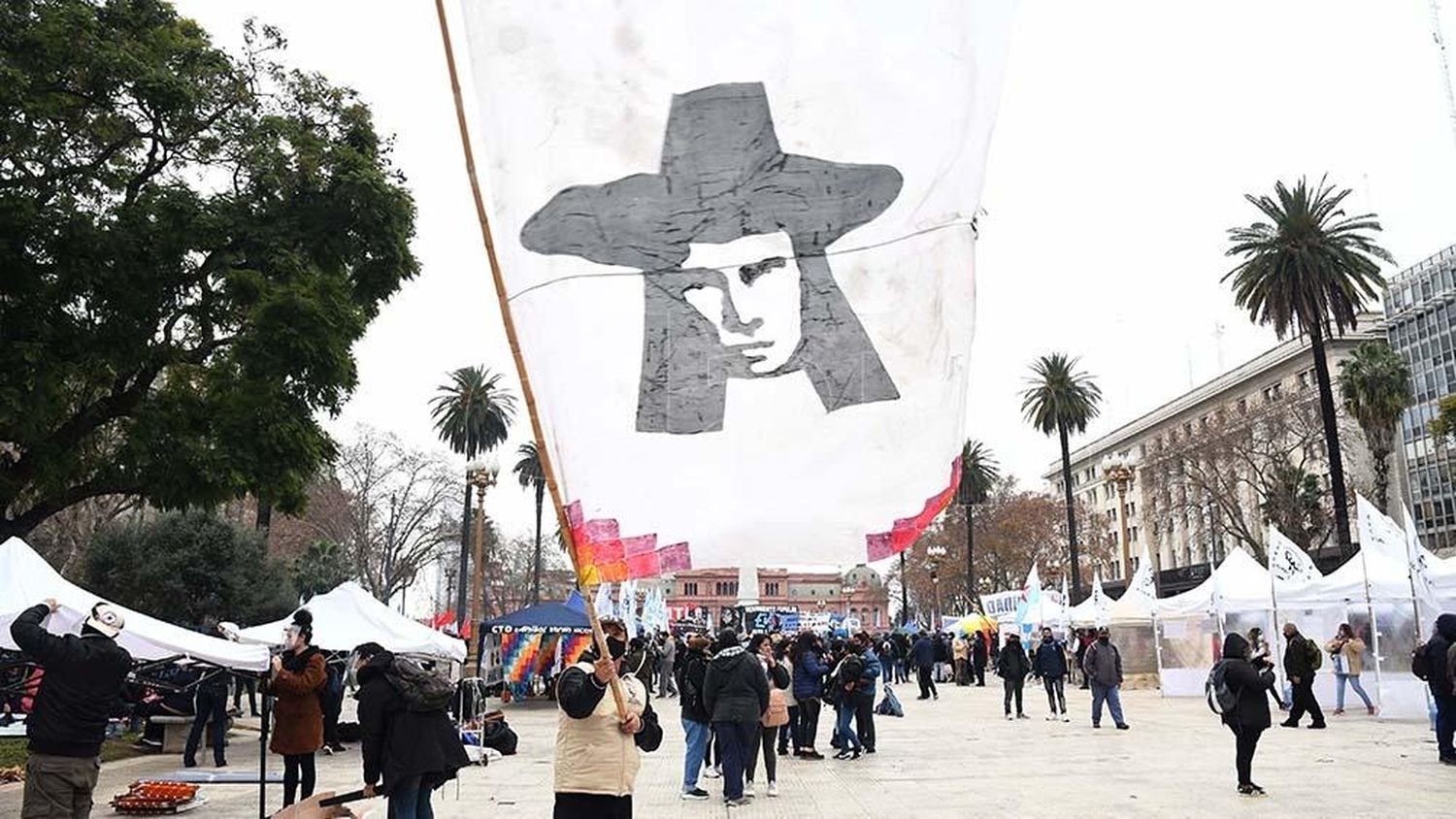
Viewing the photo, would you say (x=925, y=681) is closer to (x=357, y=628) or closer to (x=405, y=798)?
(x=357, y=628)

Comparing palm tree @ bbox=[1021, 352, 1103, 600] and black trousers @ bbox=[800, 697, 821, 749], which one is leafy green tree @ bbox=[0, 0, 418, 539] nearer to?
black trousers @ bbox=[800, 697, 821, 749]

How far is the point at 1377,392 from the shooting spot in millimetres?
45500

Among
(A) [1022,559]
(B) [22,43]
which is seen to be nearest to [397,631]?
(B) [22,43]

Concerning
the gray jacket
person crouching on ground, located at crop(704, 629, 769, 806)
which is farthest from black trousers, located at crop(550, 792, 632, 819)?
the gray jacket

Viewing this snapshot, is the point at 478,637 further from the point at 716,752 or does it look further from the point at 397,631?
the point at 716,752

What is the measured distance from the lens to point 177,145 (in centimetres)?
1680

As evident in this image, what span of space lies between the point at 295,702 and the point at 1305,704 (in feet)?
53.6

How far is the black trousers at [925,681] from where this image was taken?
97.0 ft

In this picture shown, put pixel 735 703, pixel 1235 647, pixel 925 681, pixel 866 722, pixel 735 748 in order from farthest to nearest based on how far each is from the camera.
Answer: pixel 925 681, pixel 866 722, pixel 1235 647, pixel 735 748, pixel 735 703

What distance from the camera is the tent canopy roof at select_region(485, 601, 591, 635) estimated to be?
28.4m

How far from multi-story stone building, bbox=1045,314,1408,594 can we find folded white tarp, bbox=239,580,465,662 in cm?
2760

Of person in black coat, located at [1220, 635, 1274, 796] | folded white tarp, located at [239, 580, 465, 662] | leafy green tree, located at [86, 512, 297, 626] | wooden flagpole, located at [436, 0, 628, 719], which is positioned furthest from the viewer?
leafy green tree, located at [86, 512, 297, 626]

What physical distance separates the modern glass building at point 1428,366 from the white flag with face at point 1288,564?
54.0m

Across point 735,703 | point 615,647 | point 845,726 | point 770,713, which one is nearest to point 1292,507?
point 845,726
